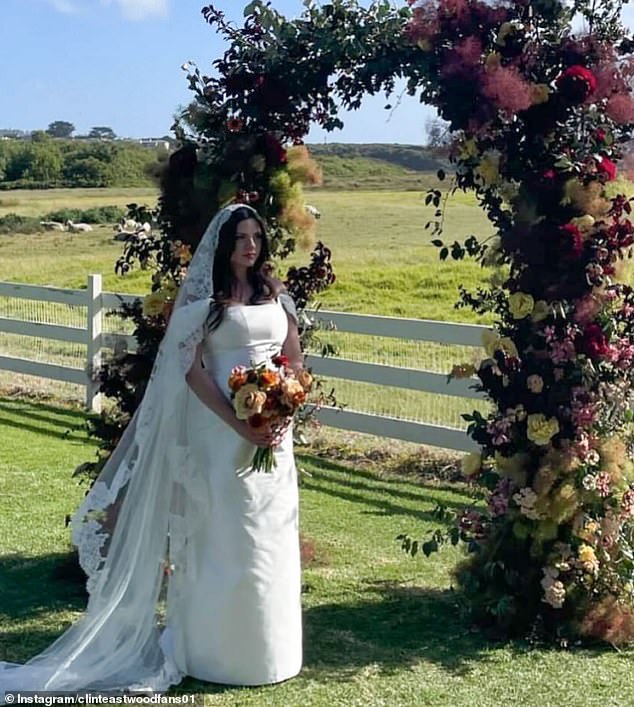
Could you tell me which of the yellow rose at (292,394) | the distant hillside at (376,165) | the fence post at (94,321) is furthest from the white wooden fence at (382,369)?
the yellow rose at (292,394)

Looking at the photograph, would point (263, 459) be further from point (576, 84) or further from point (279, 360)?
point (576, 84)

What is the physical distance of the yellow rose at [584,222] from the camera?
529 cm

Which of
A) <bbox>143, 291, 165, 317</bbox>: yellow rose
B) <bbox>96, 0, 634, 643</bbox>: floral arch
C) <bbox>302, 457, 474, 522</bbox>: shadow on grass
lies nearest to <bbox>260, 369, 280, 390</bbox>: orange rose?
<bbox>96, 0, 634, 643</bbox>: floral arch

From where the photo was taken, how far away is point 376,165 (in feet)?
109

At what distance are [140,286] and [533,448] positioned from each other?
1976 centimetres

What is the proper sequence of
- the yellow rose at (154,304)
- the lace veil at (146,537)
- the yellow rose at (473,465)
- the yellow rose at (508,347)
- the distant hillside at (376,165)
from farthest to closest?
the yellow rose at (154,304) < the distant hillside at (376,165) < the yellow rose at (473,465) < the yellow rose at (508,347) < the lace veil at (146,537)

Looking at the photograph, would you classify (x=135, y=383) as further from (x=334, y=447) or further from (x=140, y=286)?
(x=140, y=286)

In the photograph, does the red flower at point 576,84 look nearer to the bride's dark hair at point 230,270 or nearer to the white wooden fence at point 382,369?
the bride's dark hair at point 230,270

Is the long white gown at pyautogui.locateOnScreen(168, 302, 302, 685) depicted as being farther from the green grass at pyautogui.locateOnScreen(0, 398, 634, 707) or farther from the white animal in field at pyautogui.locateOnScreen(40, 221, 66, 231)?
the white animal in field at pyautogui.locateOnScreen(40, 221, 66, 231)

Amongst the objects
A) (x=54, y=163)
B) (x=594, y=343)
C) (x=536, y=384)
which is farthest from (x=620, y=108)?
(x=54, y=163)

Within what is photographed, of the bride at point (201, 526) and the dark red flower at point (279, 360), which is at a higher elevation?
the dark red flower at point (279, 360)

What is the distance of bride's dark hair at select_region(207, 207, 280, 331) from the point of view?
520cm

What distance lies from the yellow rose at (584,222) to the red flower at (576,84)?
541mm

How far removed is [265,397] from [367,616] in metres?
1.75
